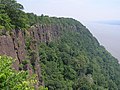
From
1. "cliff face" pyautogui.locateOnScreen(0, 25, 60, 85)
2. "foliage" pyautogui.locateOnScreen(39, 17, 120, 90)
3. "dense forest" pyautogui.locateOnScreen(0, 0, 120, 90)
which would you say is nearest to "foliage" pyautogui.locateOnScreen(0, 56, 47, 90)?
"dense forest" pyautogui.locateOnScreen(0, 0, 120, 90)

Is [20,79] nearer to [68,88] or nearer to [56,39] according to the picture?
[68,88]

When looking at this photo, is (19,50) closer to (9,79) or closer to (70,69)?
(9,79)

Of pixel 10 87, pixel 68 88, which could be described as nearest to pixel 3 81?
pixel 10 87

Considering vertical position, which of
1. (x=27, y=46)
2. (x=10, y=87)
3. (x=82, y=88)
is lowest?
(x=82, y=88)

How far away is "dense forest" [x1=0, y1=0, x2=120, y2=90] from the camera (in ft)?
40.7

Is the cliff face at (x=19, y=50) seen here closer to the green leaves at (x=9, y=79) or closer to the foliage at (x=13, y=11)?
the foliage at (x=13, y=11)

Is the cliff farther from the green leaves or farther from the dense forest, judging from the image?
the green leaves

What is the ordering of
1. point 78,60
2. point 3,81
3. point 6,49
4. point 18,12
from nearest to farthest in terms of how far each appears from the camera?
point 3,81 → point 6,49 → point 18,12 → point 78,60

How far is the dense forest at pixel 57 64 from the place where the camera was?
40.7 feet

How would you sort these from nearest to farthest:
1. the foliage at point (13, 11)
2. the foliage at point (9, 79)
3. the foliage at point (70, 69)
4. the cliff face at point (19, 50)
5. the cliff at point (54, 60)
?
1. the foliage at point (9, 79)
2. the cliff face at point (19, 50)
3. the cliff at point (54, 60)
4. the foliage at point (13, 11)
5. the foliage at point (70, 69)

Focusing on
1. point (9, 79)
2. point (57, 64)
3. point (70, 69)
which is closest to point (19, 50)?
point (9, 79)

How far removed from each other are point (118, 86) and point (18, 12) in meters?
34.8

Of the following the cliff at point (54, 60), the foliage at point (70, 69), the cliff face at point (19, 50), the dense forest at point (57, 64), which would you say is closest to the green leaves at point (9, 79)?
the dense forest at point (57, 64)

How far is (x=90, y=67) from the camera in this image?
5916cm
